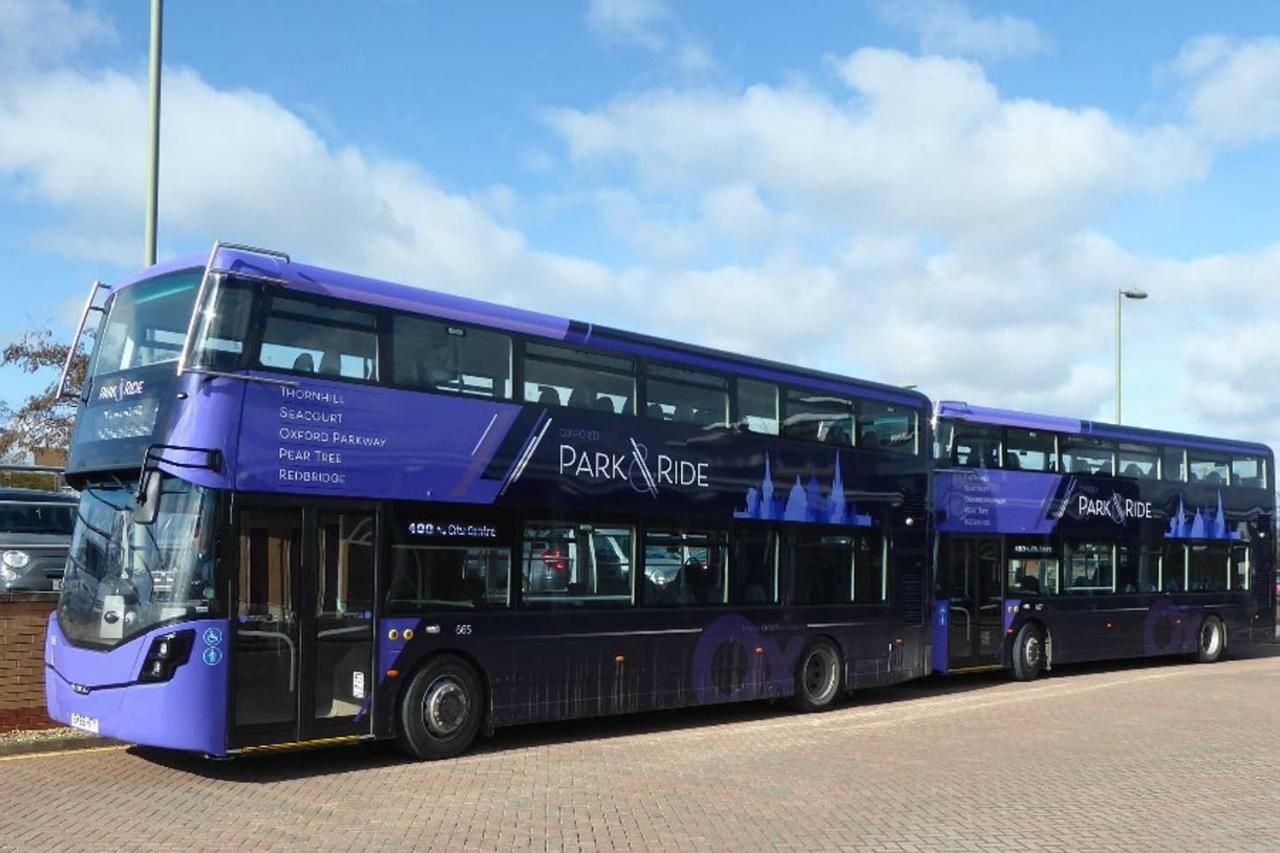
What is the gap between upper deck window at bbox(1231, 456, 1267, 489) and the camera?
84.0 ft

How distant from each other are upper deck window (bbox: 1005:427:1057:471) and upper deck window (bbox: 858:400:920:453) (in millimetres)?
3472

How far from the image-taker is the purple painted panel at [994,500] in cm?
1914

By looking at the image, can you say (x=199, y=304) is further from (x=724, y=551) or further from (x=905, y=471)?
(x=905, y=471)

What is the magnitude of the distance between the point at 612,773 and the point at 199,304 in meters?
5.19

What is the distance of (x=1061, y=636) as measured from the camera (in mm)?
21156

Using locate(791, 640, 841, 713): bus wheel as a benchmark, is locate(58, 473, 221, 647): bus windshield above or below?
above

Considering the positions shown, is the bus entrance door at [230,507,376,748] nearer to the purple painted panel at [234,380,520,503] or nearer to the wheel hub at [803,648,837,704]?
the purple painted panel at [234,380,520,503]

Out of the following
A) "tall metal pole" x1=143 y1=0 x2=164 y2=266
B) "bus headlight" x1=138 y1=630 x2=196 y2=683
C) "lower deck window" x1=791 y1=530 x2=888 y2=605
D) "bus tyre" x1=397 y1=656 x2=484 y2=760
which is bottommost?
"bus tyre" x1=397 y1=656 x2=484 y2=760

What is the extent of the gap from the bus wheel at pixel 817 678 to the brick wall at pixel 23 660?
8.38 m

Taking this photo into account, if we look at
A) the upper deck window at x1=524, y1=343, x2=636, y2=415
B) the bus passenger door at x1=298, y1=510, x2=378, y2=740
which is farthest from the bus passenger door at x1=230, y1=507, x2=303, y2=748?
the upper deck window at x1=524, y1=343, x2=636, y2=415

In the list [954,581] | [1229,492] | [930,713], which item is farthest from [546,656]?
[1229,492]

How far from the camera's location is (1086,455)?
21.8 metres

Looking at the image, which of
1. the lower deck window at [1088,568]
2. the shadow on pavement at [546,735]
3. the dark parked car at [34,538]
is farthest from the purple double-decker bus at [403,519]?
the lower deck window at [1088,568]

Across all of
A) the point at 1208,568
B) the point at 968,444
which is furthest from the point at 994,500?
the point at 1208,568
